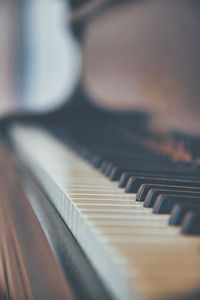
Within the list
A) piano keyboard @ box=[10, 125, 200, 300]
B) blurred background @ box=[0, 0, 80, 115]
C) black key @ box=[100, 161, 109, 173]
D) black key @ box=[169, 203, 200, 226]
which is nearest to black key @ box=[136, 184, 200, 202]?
piano keyboard @ box=[10, 125, 200, 300]

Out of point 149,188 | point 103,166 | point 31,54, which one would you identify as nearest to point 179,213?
point 149,188

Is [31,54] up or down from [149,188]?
up

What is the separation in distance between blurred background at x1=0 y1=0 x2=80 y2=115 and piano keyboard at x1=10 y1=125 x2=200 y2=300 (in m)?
4.26

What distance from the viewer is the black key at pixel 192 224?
1.67ft

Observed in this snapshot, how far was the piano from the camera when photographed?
413 mm

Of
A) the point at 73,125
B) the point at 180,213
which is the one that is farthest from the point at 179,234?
the point at 73,125

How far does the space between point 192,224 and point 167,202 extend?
0.34ft

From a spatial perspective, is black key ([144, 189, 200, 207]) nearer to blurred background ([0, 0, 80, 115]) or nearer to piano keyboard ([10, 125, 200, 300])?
piano keyboard ([10, 125, 200, 300])

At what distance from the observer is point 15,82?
5602 millimetres

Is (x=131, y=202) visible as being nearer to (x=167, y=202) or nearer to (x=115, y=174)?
(x=167, y=202)

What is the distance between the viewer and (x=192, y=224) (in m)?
0.51

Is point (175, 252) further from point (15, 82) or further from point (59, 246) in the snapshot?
point (15, 82)

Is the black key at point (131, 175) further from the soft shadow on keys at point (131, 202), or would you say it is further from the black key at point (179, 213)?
the black key at point (179, 213)

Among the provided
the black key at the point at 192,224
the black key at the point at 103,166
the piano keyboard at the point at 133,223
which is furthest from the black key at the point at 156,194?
the black key at the point at 103,166
